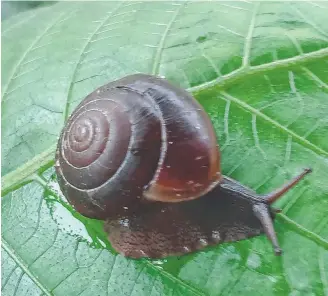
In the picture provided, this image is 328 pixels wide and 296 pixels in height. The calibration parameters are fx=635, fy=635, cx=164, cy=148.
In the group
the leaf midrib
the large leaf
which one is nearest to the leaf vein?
the large leaf

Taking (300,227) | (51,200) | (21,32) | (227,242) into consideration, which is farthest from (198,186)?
(21,32)

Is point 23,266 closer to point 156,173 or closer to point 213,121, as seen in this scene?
point 156,173

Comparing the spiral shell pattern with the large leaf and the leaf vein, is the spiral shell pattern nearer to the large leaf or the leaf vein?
the large leaf

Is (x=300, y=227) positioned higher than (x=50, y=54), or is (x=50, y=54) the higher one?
(x=50, y=54)

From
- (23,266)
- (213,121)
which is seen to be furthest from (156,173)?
(23,266)

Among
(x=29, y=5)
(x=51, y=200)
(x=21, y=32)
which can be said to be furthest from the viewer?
(x=29, y=5)

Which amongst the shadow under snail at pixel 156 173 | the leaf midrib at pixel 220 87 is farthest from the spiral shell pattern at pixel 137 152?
the leaf midrib at pixel 220 87

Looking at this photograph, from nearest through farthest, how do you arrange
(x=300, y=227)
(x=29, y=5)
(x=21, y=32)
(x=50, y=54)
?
(x=300, y=227) → (x=50, y=54) → (x=21, y=32) → (x=29, y=5)

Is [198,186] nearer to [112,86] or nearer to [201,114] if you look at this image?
[201,114]
